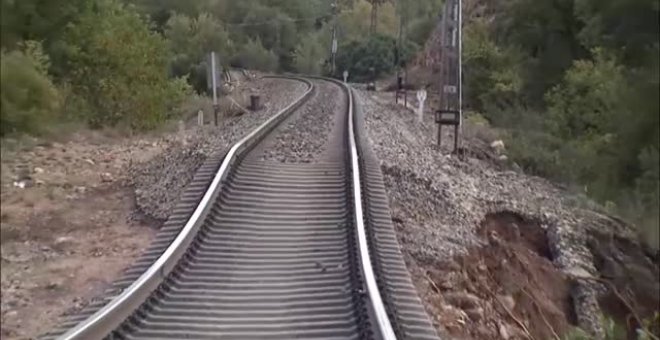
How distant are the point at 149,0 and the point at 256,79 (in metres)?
27.1

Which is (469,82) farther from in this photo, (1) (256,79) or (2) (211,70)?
(2) (211,70)

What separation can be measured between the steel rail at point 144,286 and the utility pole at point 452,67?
9.01 meters

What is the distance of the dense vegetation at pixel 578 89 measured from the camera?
4449mm

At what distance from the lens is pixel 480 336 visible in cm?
741

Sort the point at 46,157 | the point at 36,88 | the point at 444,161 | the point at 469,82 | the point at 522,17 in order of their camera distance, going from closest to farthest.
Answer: the point at 36,88, the point at 46,157, the point at 444,161, the point at 522,17, the point at 469,82

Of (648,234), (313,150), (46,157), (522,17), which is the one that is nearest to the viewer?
(46,157)

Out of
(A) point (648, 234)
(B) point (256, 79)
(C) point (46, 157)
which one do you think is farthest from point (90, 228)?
(B) point (256, 79)

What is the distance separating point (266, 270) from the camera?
7.62 meters

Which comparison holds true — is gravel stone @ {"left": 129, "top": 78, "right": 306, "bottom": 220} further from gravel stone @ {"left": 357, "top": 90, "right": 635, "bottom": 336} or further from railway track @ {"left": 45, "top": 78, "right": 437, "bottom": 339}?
gravel stone @ {"left": 357, "top": 90, "right": 635, "bottom": 336}

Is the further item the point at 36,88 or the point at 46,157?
the point at 46,157

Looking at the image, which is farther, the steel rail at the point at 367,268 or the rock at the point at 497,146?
the rock at the point at 497,146

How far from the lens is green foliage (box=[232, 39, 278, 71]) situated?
26.3m

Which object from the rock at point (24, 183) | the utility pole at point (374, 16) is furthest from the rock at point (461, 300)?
the utility pole at point (374, 16)

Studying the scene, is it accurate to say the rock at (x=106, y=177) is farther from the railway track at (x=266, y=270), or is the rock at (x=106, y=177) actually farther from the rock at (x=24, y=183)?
the rock at (x=24, y=183)
